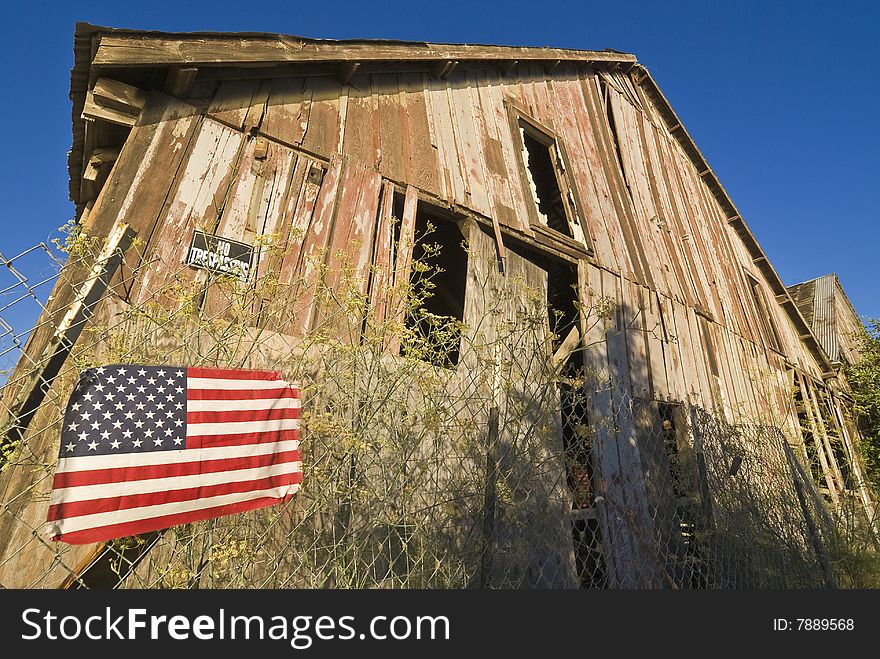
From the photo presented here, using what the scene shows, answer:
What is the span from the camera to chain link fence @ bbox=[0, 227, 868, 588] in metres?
2.58

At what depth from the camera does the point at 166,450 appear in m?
2.18

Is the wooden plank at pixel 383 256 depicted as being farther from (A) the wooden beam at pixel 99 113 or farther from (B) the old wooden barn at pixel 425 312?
(A) the wooden beam at pixel 99 113

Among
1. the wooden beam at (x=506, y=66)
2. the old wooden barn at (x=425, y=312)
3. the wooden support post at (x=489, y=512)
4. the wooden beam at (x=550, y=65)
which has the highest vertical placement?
the wooden beam at (x=550, y=65)

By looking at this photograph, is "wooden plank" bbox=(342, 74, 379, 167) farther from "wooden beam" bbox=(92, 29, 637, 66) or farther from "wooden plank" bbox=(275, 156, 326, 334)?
"wooden plank" bbox=(275, 156, 326, 334)

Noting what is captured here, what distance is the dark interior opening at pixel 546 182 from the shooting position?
29.1 ft

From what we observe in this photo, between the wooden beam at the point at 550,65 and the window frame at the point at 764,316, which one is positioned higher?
the wooden beam at the point at 550,65

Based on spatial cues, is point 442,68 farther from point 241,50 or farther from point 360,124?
point 241,50

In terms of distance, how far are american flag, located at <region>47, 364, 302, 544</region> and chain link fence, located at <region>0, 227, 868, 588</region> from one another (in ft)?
0.68

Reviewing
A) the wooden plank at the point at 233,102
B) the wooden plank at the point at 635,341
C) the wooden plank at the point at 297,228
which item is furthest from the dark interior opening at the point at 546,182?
the wooden plank at the point at 233,102

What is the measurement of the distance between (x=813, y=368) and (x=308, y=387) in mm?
15528

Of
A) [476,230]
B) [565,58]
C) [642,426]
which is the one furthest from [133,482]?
[565,58]

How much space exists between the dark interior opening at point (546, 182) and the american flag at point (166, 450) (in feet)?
23.2

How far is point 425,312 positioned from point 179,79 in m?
2.83

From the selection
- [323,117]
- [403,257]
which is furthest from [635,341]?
[323,117]
